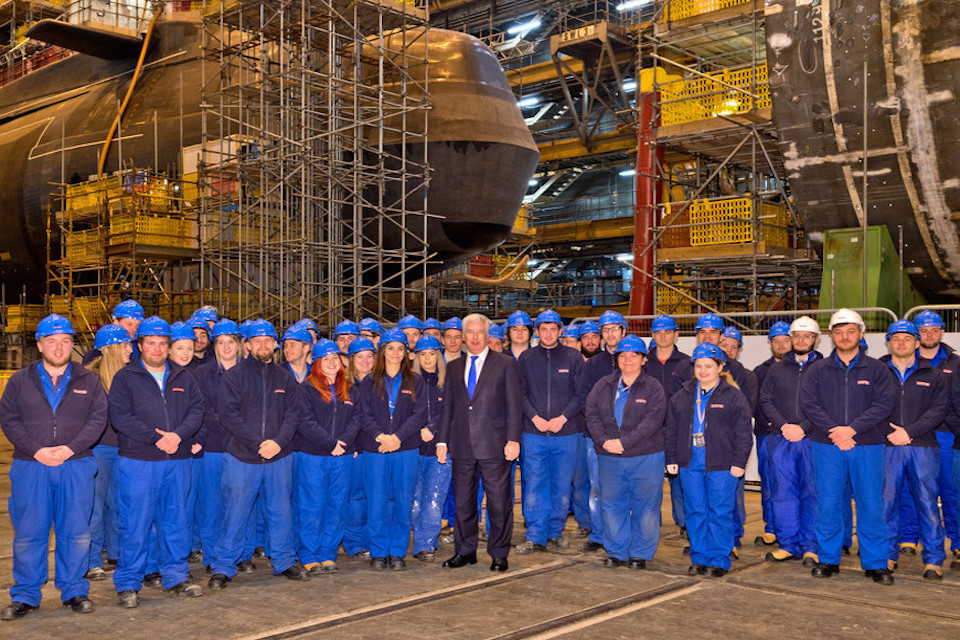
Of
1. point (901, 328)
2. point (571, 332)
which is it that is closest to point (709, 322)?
point (901, 328)

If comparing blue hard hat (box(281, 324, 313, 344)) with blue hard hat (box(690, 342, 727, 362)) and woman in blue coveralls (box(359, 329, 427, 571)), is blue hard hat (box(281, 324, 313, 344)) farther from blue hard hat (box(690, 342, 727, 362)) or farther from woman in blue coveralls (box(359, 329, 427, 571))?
blue hard hat (box(690, 342, 727, 362))

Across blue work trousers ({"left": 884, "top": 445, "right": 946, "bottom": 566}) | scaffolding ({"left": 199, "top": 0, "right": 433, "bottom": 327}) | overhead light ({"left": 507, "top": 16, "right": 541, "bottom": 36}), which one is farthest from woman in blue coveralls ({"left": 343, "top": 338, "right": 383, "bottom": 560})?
overhead light ({"left": 507, "top": 16, "right": 541, "bottom": 36})

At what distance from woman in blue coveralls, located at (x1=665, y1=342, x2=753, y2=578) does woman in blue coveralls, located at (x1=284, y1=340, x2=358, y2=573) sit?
2.45 meters

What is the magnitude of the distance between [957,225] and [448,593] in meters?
9.03

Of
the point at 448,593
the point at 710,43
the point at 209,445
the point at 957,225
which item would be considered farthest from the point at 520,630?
the point at 710,43

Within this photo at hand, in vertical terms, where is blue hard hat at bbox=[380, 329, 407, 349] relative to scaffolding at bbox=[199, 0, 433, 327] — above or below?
below

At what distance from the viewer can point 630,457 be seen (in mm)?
7004

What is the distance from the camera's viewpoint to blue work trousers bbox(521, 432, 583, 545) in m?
7.79

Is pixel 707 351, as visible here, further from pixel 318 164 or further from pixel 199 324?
pixel 318 164

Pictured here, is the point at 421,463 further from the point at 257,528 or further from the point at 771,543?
the point at 771,543

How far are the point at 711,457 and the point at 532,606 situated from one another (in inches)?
70.1

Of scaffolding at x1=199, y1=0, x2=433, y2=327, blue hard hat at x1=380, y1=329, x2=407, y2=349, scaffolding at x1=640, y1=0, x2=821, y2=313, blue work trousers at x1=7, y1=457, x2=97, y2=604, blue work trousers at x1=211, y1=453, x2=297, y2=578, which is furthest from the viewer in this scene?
scaffolding at x1=199, y1=0, x2=433, y2=327

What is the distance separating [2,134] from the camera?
2667cm

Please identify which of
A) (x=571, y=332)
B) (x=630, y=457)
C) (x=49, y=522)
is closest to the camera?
(x=49, y=522)
